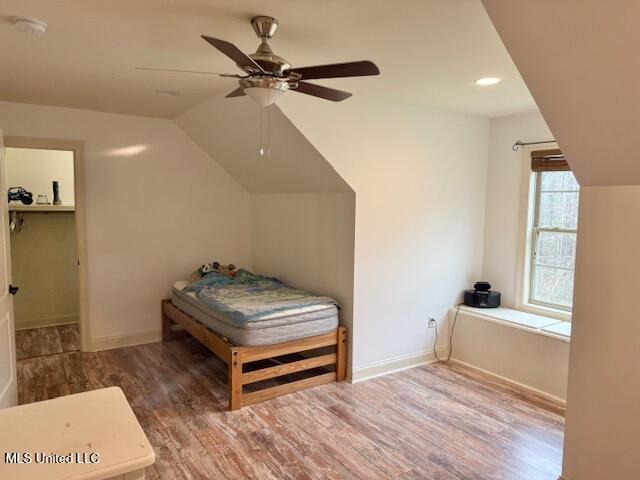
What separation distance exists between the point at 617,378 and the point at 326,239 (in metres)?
2.42

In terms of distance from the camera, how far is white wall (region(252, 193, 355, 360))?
12.5ft

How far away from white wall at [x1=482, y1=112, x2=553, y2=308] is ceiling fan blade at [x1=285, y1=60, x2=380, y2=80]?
2675 millimetres

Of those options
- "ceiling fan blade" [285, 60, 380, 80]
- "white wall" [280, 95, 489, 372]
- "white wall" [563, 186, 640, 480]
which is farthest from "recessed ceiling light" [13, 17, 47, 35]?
"white wall" [563, 186, 640, 480]

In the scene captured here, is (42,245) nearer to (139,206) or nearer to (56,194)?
(56,194)

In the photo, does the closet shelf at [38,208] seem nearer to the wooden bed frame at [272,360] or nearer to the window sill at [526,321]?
the wooden bed frame at [272,360]

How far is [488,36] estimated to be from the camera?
227cm

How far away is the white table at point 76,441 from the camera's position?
109 centimetres

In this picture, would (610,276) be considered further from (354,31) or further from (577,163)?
(354,31)

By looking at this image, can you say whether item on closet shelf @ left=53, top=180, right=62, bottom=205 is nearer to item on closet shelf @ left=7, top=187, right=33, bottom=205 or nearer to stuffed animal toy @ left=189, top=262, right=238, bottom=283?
item on closet shelf @ left=7, top=187, right=33, bottom=205

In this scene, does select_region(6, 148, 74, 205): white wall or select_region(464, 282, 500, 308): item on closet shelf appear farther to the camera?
select_region(6, 148, 74, 205): white wall

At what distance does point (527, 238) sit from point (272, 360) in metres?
2.62

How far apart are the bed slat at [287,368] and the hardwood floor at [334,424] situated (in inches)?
7.6

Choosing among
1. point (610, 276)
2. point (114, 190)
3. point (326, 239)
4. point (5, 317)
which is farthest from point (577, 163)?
point (114, 190)

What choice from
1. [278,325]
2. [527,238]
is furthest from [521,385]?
[278,325]
